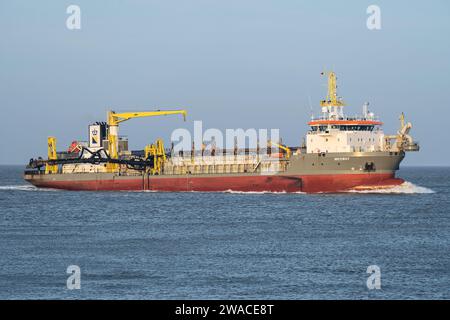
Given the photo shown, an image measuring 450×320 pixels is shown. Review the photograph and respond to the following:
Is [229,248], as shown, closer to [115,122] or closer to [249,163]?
[249,163]

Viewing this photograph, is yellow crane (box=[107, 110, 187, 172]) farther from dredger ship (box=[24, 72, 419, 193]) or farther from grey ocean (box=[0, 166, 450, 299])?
grey ocean (box=[0, 166, 450, 299])

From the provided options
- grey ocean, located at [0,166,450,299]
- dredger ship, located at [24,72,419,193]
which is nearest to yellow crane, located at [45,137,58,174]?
dredger ship, located at [24,72,419,193]

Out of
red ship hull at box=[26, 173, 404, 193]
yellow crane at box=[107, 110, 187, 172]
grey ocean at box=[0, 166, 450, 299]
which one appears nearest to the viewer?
grey ocean at box=[0, 166, 450, 299]

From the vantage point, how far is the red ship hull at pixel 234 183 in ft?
200

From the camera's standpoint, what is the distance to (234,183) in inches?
2655

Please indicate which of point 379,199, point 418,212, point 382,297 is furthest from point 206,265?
point 379,199

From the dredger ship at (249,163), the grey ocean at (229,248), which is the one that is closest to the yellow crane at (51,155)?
the dredger ship at (249,163)

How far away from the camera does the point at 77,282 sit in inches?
1016

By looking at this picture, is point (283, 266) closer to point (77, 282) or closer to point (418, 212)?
point (77, 282)

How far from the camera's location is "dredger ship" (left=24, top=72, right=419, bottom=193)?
61062mm

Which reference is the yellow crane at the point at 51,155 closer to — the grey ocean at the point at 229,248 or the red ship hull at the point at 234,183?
the red ship hull at the point at 234,183

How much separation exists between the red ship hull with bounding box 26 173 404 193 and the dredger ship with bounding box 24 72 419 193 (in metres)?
0.08

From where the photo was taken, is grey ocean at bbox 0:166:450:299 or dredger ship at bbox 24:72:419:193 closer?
grey ocean at bbox 0:166:450:299

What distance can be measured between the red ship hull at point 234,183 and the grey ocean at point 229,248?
8.90 feet
